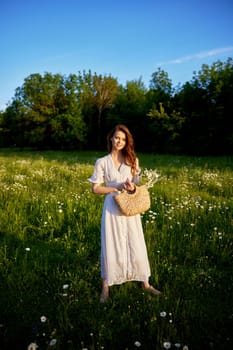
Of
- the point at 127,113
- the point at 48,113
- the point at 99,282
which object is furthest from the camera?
the point at 48,113

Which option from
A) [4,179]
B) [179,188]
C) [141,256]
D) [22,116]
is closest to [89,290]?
[141,256]

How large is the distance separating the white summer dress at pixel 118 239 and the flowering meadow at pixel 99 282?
25 centimetres

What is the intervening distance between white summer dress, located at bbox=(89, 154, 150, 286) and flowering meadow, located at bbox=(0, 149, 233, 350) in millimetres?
249

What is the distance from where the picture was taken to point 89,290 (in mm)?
3580

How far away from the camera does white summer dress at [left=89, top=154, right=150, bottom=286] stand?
345cm

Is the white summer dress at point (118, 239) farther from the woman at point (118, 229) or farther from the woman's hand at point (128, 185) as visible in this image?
the woman's hand at point (128, 185)

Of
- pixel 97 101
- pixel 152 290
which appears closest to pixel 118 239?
pixel 152 290

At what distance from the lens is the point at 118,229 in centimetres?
345

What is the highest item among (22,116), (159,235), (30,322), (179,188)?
(22,116)

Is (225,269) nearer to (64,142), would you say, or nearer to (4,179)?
(4,179)

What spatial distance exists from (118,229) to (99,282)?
3.02ft

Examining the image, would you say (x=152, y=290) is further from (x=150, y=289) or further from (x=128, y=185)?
(x=128, y=185)

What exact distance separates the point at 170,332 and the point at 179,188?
17.7ft

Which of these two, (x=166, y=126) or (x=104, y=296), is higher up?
(x=166, y=126)
